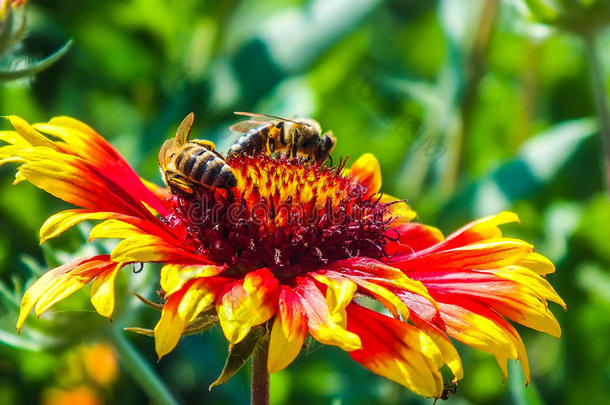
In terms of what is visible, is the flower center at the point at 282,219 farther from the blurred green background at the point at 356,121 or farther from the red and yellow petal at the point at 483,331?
the blurred green background at the point at 356,121

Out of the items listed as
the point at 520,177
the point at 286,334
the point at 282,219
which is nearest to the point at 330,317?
the point at 286,334

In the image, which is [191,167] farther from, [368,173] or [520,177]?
[520,177]

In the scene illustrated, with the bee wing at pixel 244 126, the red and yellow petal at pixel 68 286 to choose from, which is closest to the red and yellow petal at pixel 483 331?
the red and yellow petal at pixel 68 286

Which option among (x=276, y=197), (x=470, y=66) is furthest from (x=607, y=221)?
(x=276, y=197)

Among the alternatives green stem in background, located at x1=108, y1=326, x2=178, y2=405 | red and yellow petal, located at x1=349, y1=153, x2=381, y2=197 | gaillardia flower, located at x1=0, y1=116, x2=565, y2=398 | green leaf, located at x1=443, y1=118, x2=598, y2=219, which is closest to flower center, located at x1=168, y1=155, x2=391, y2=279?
gaillardia flower, located at x1=0, y1=116, x2=565, y2=398

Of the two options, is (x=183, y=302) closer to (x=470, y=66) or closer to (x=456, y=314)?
(x=456, y=314)
